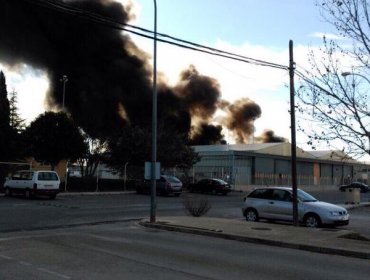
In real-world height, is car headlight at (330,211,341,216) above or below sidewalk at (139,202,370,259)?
above

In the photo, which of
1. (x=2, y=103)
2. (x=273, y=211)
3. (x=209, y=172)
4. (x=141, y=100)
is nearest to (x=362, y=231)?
(x=273, y=211)

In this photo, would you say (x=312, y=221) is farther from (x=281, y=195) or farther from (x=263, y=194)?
(x=263, y=194)

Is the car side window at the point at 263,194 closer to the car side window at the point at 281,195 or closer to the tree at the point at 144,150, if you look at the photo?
the car side window at the point at 281,195

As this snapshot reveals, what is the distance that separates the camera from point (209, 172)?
5622 cm

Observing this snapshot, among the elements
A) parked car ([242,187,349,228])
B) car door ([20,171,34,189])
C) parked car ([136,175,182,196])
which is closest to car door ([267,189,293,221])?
parked car ([242,187,349,228])

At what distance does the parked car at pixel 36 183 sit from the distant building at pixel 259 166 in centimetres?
2343

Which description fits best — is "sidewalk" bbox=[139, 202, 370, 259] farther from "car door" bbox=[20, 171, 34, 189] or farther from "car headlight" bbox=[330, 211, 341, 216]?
"car door" bbox=[20, 171, 34, 189]

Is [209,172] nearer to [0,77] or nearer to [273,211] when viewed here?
[0,77]

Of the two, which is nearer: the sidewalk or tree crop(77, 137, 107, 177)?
the sidewalk

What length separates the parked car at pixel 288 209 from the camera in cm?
1723

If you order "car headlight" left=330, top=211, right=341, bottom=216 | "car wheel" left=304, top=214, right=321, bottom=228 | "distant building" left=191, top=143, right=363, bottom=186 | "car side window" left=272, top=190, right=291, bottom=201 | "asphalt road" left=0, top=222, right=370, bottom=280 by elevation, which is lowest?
"asphalt road" left=0, top=222, right=370, bottom=280

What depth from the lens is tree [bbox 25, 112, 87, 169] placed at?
139ft

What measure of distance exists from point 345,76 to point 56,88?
54.5 meters

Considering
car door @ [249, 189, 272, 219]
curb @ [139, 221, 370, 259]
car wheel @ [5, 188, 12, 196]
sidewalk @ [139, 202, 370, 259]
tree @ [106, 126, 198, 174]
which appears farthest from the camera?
tree @ [106, 126, 198, 174]
